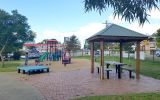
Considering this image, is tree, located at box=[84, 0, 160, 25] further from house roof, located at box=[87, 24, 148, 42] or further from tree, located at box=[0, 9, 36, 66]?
tree, located at box=[0, 9, 36, 66]

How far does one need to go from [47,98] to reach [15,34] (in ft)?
75.7

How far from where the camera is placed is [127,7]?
24.5ft

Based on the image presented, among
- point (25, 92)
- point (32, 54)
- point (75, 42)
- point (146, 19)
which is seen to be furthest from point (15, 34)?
point (75, 42)

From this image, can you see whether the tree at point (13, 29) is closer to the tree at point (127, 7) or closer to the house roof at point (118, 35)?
the house roof at point (118, 35)

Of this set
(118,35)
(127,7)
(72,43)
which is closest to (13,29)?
(118,35)

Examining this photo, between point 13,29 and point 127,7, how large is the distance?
86.3ft

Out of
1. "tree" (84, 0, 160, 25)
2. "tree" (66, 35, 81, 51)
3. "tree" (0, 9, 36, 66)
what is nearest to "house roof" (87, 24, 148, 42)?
"tree" (84, 0, 160, 25)

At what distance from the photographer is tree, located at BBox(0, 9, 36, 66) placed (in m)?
32.3

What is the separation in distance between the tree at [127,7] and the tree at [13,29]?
25.5 meters

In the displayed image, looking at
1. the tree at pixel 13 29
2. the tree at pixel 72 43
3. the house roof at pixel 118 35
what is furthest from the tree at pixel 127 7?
the tree at pixel 72 43

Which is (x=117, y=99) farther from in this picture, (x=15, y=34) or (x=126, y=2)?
(x=15, y=34)

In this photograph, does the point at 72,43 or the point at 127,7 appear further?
the point at 72,43

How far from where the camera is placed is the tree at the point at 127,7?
736 cm

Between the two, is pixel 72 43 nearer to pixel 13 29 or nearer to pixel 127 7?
pixel 13 29
